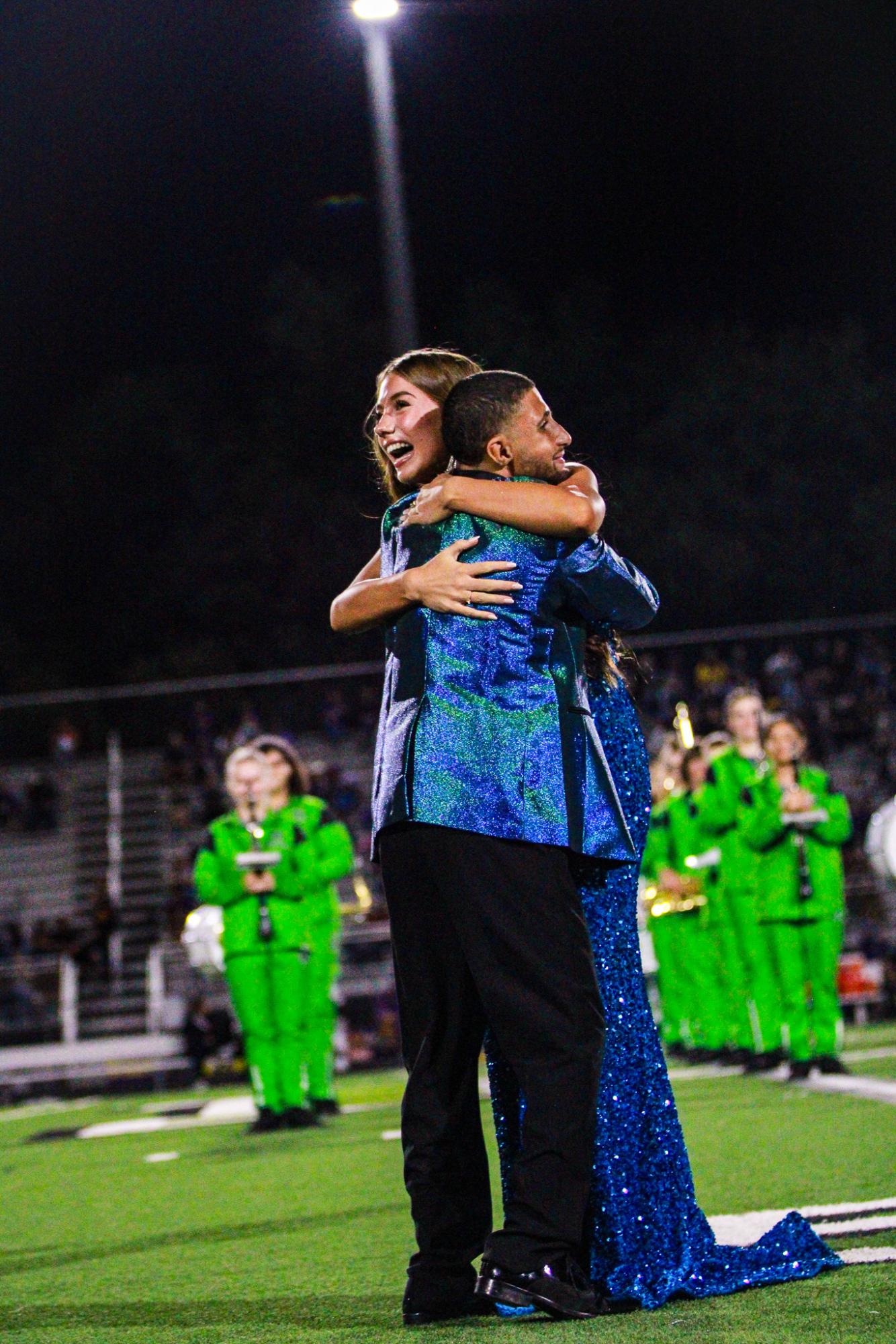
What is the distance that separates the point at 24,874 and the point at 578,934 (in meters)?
22.2

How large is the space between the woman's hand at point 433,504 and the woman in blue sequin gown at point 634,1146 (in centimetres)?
51

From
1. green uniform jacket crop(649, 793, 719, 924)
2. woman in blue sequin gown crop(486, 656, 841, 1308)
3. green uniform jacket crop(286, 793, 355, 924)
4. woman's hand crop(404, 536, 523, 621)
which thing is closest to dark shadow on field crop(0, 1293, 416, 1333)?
woman in blue sequin gown crop(486, 656, 841, 1308)

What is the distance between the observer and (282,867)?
962cm

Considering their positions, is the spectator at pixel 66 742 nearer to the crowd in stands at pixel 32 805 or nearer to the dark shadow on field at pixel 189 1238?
the crowd in stands at pixel 32 805

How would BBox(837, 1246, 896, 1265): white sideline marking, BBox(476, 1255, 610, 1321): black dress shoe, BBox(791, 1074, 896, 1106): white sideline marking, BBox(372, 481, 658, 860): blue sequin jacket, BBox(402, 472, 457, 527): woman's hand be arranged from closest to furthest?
BBox(476, 1255, 610, 1321): black dress shoe, BBox(372, 481, 658, 860): blue sequin jacket, BBox(402, 472, 457, 527): woman's hand, BBox(837, 1246, 896, 1265): white sideline marking, BBox(791, 1074, 896, 1106): white sideline marking

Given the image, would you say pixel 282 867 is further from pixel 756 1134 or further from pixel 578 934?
pixel 578 934

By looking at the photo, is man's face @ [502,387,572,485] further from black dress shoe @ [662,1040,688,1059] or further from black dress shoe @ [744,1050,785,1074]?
black dress shoe @ [662,1040,688,1059]

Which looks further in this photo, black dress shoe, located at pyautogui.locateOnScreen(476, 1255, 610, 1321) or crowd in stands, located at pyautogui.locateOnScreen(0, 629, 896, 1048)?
crowd in stands, located at pyautogui.locateOnScreen(0, 629, 896, 1048)

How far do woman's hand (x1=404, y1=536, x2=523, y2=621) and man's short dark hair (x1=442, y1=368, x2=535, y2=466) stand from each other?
0.22m

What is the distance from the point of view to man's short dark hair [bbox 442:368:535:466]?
3.44m

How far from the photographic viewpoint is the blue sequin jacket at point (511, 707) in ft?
10.6

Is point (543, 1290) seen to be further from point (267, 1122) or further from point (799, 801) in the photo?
point (799, 801)

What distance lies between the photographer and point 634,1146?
3.47 meters

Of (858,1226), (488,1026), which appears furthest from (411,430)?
(858,1226)
